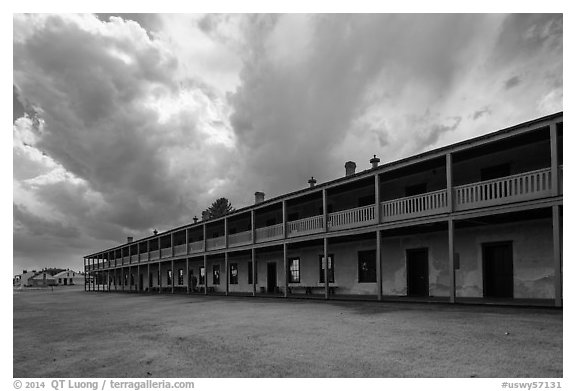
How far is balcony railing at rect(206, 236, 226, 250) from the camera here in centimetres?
3038

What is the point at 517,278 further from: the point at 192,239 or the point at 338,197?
the point at 192,239

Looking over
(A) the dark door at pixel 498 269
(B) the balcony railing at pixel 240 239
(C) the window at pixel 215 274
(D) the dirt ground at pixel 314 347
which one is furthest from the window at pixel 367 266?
(C) the window at pixel 215 274

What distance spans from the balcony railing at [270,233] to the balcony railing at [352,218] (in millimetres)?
4144

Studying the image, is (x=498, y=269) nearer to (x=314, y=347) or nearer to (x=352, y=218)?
(x=352, y=218)

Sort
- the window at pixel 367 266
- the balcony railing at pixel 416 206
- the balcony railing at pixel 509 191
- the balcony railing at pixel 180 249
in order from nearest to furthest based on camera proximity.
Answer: the balcony railing at pixel 509 191, the balcony railing at pixel 416 206, the window at pixel 367 266, the balcony railing at pixel 180 249

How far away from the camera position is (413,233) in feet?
64.1

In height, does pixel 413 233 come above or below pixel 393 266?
above

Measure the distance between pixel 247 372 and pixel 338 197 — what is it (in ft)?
58.9

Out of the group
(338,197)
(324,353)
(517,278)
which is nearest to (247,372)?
(324,353)

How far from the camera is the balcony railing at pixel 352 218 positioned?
18.7 meters

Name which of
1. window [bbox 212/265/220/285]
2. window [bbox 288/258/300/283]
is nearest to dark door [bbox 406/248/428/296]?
window [bbox 288/258/300/283]

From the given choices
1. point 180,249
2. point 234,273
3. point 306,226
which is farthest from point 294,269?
point 180,249

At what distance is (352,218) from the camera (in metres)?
19.5

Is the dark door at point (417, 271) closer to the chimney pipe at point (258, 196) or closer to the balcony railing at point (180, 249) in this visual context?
the chimney pipe at point (258, 196)
